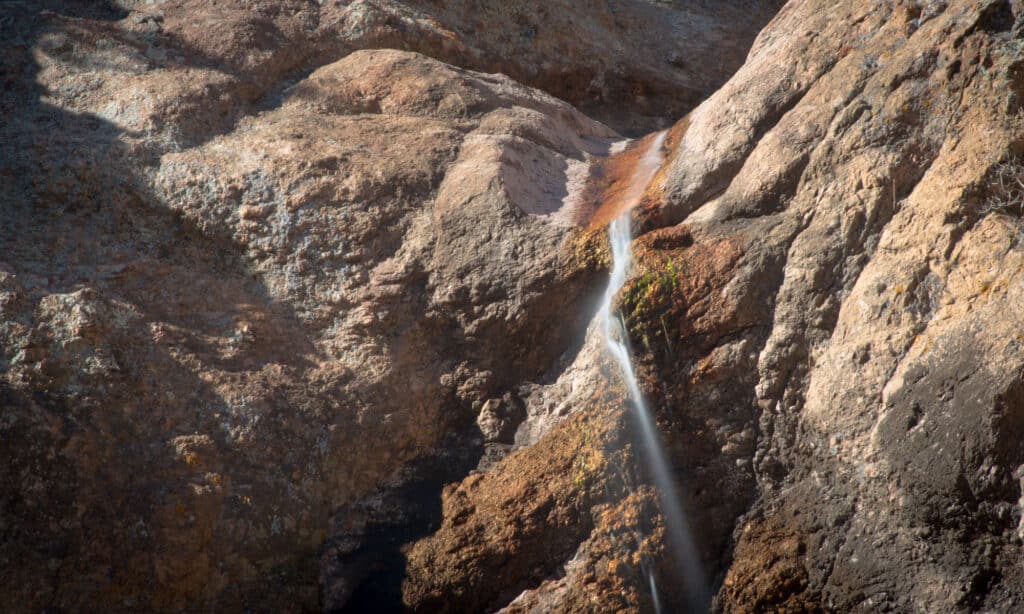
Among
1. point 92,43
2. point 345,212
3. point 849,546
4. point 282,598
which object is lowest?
point 849,546

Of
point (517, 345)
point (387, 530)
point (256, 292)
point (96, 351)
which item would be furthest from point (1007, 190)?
→ point (96, 351)

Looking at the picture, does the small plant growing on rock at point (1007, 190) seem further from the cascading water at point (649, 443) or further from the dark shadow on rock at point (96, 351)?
the dark shadow on rock at point (96, 351)

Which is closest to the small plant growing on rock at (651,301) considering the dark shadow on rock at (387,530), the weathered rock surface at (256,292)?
the weathered rock surface at (256,292)

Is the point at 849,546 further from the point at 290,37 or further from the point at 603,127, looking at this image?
the point at 290,37

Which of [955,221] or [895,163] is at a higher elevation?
[895,163]

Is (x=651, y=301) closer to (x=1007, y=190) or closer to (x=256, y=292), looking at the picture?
(x=1007, y=190)

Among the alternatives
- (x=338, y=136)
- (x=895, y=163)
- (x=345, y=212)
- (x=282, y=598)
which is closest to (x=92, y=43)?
(x=338, y=136)
